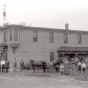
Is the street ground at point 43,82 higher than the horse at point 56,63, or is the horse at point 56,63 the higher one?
the horse at point 56,63

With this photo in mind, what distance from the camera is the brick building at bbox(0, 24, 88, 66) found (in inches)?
1346

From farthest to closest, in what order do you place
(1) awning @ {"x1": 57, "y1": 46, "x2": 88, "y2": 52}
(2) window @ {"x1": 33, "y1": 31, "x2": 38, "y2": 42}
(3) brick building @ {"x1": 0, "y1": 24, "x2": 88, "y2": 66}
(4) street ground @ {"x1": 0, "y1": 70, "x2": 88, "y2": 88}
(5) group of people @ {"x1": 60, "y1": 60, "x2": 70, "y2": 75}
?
(1) awning @ {"x1": 57, "y1": 46, "x2": 88, "y2": 52} → (2) window @ {"x1": 33, "y1": 31, "x2": 38, "y2": 42} → (3) brick building @ {"x1": 0, "y1": 24, "x2": 88, "y2": 66} → (5) group of people @ {"x1": 60, "y1": 60, "x2": 70, "y2": 75} → (4) street ground @ {"x1": 0, "y1": 70, "x2": 88, "y2": 88}

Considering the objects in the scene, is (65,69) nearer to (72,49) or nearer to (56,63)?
(56,63)

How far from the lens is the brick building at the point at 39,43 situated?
34188 mm

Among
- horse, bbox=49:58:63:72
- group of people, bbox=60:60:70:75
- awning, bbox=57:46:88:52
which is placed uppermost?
awning, bbox=57:46:88:52

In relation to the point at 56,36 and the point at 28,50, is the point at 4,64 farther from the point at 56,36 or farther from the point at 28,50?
the point at 56,36

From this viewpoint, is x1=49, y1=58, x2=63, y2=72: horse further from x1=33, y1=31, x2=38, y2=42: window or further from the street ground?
x1=33, y1=31, x2=38, y2=42: window

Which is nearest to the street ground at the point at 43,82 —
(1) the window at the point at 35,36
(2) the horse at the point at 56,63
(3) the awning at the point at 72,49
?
(2) the horse at the point at 56,63

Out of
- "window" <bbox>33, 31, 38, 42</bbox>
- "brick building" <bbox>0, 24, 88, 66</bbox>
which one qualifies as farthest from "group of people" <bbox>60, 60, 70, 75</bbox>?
"window" <bbox>33, 31, 38, 42</bbox>

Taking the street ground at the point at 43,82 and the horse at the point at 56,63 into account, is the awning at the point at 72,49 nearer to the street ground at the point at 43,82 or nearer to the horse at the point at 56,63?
the horse at the point at 56,63

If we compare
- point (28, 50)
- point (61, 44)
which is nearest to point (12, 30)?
point (28, 50)

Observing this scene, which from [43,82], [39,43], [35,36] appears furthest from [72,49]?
[43,82]

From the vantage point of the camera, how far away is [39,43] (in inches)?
1426

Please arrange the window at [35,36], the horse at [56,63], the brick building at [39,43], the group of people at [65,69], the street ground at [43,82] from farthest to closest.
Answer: the window at [35,36] < the brick building at [39,43] < the horse at [56,63] < the group of people at [65,69] < the street ground at [43,82]
